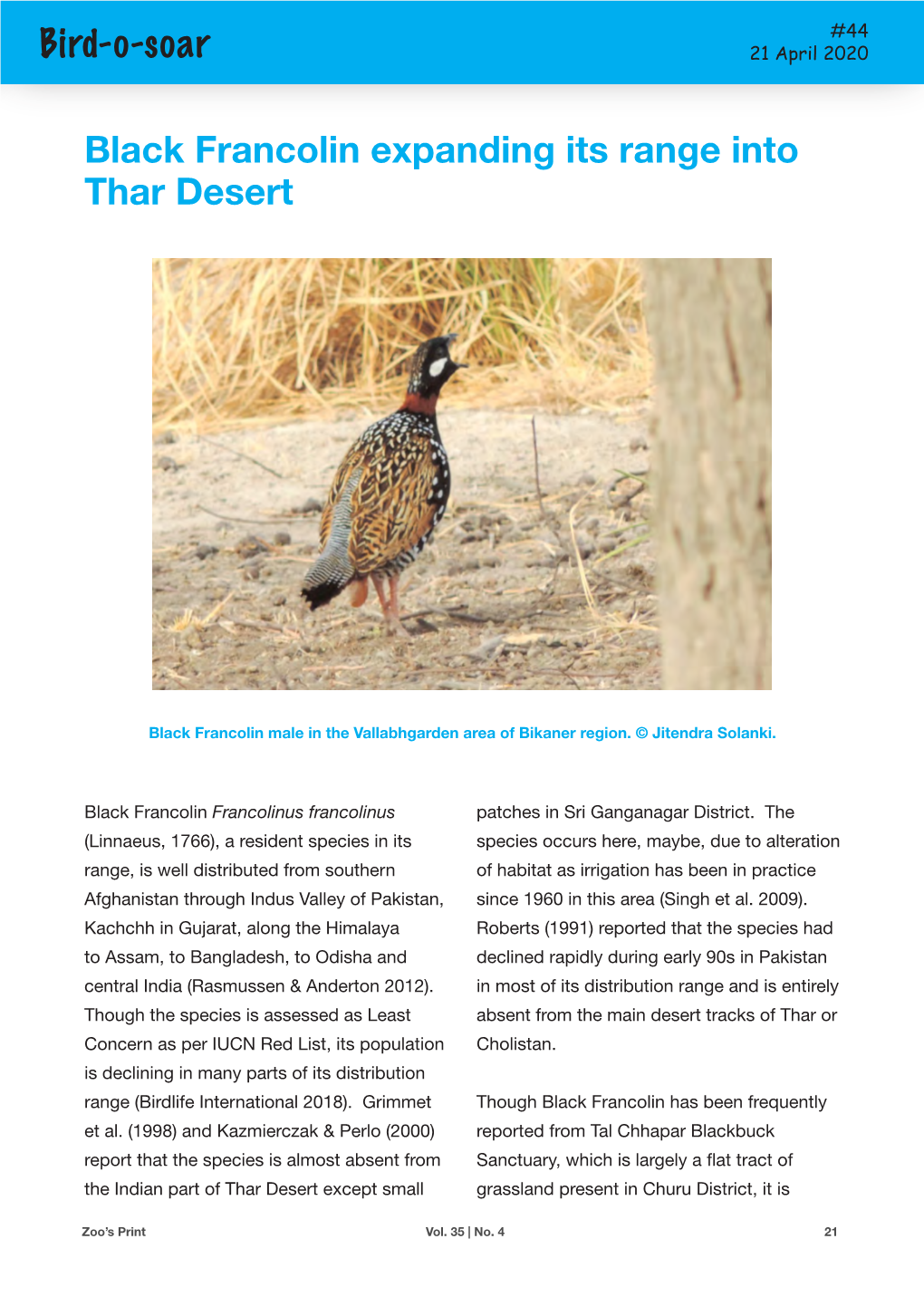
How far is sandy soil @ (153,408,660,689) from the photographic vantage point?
4016 millimetres

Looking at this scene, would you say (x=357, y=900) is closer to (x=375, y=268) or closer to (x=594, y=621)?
(x=594, y=621)

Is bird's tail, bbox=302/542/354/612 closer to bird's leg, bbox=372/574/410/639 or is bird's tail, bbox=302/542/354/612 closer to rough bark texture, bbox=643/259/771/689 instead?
bird's leg, bbox=372/574/410/639

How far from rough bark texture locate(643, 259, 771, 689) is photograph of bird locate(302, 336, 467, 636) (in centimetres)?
164

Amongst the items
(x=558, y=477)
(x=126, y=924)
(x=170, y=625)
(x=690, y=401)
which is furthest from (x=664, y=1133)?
(x=558, y=477)

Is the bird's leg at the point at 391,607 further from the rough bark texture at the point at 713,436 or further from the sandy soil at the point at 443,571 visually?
the rough bark texture at the point at 713,436

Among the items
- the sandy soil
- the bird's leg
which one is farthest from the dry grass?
the bird's leg

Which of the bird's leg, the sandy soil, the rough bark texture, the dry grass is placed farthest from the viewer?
the dry grass

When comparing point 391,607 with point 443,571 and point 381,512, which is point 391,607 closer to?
point 381,512

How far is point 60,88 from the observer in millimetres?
3363

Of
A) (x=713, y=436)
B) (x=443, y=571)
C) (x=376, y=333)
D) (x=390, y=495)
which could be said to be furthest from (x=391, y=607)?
(x=713, y=436)

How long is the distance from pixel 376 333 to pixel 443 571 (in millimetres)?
1353

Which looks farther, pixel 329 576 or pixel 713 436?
pixel 329 576

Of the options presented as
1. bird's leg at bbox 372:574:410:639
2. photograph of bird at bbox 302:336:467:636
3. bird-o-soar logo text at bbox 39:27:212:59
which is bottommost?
bird's leg at bbox 372:574:410:639

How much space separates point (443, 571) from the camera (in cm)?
465
